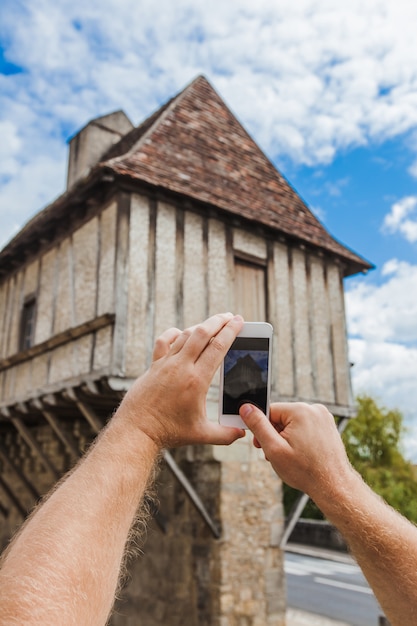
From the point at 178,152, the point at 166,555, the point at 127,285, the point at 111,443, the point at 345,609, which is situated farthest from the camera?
the point at 345,609

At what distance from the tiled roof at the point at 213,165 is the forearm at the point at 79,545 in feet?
19.8

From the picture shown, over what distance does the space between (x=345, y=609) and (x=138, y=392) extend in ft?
35.5

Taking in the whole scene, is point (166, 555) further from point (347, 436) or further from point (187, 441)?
point (347, 436)

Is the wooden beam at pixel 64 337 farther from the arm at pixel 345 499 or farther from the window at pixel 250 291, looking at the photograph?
the arm at pixel 345 499

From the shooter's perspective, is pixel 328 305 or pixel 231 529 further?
pixel 328 305

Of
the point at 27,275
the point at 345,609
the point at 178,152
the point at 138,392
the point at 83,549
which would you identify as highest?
the point at 178,152

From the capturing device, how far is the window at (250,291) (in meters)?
7.80

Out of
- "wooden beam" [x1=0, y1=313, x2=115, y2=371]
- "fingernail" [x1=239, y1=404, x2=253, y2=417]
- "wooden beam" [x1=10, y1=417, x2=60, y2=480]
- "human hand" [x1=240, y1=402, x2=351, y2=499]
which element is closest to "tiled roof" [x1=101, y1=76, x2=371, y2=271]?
"wooden beam" [x1=0, y1=313, x2=115, y2=371]

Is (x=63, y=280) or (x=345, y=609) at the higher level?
(x=63, y=280)

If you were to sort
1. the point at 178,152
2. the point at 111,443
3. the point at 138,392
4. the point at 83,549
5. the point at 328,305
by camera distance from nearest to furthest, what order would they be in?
1. the point at 83,549
2. the point at 111,443
3. the point at 138,392
4. the point at 178,152
5. the point at 328,305

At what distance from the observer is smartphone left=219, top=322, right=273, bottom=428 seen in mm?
1369

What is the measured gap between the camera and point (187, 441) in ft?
3.98

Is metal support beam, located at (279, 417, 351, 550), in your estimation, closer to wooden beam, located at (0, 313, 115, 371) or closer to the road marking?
wooden beam, located at (0, 313, 115, 371)

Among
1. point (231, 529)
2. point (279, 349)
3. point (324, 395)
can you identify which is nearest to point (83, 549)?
point (231, 529)
